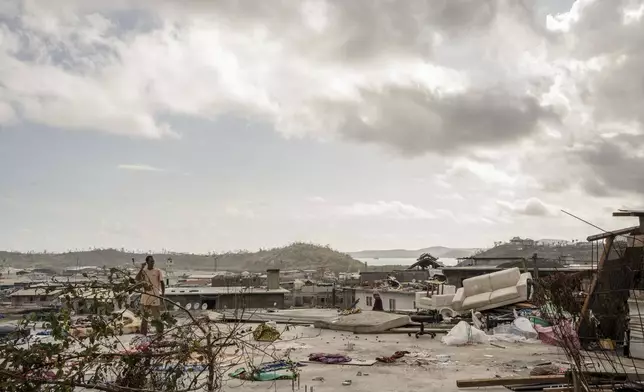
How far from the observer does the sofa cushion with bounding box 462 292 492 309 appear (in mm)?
15234

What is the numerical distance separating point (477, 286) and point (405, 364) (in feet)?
26.1

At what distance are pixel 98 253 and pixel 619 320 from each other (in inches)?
7051

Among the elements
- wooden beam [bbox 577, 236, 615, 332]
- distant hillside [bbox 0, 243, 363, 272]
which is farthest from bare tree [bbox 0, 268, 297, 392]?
distant hillside [bbox 0, 243, 363, 272]

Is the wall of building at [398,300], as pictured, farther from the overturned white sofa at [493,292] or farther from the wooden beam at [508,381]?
the wooden beam at [508,381]

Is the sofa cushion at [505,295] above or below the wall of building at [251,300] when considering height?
above

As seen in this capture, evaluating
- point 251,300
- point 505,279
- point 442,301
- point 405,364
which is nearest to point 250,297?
point 251,300

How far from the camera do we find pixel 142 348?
15.8ft

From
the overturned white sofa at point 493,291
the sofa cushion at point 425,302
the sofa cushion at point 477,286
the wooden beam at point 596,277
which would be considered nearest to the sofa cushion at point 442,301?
the sofa cushion at point 425,302

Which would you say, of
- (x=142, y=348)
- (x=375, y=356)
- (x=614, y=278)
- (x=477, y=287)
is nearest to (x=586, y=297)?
(x=614, y=278)

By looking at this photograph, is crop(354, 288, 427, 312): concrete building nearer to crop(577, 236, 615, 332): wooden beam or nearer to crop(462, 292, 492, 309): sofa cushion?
crop(462, 292, 492, 309): sofa cushion

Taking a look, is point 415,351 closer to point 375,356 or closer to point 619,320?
point 375,356

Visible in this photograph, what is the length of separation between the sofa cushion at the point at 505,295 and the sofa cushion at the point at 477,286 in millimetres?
719

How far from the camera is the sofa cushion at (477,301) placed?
50.0ft

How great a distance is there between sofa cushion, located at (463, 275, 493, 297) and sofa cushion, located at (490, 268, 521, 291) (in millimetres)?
147
